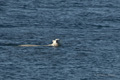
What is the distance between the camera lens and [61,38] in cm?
6031

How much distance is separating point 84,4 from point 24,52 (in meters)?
25.6

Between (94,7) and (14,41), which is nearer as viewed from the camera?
(14,41)

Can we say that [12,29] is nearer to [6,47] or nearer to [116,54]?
[6,47]

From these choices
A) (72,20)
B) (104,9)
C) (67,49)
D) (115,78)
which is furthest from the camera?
(104,9)

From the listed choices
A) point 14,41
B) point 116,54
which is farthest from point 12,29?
Answer: point 116,54

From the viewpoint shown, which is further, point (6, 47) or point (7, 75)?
point (6, 47)

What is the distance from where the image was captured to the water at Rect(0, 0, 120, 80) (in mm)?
49125

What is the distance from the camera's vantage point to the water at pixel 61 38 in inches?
1934

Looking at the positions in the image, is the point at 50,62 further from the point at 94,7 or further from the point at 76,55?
the point at 94,7

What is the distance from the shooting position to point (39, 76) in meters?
47.6

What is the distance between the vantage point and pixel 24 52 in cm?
5497

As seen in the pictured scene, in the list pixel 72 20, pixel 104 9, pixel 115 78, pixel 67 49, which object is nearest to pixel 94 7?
pixel 104 9

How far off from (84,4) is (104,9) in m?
3.71

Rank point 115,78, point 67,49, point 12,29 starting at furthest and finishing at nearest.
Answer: point 12,29 < point 67,49 < point 115,78
